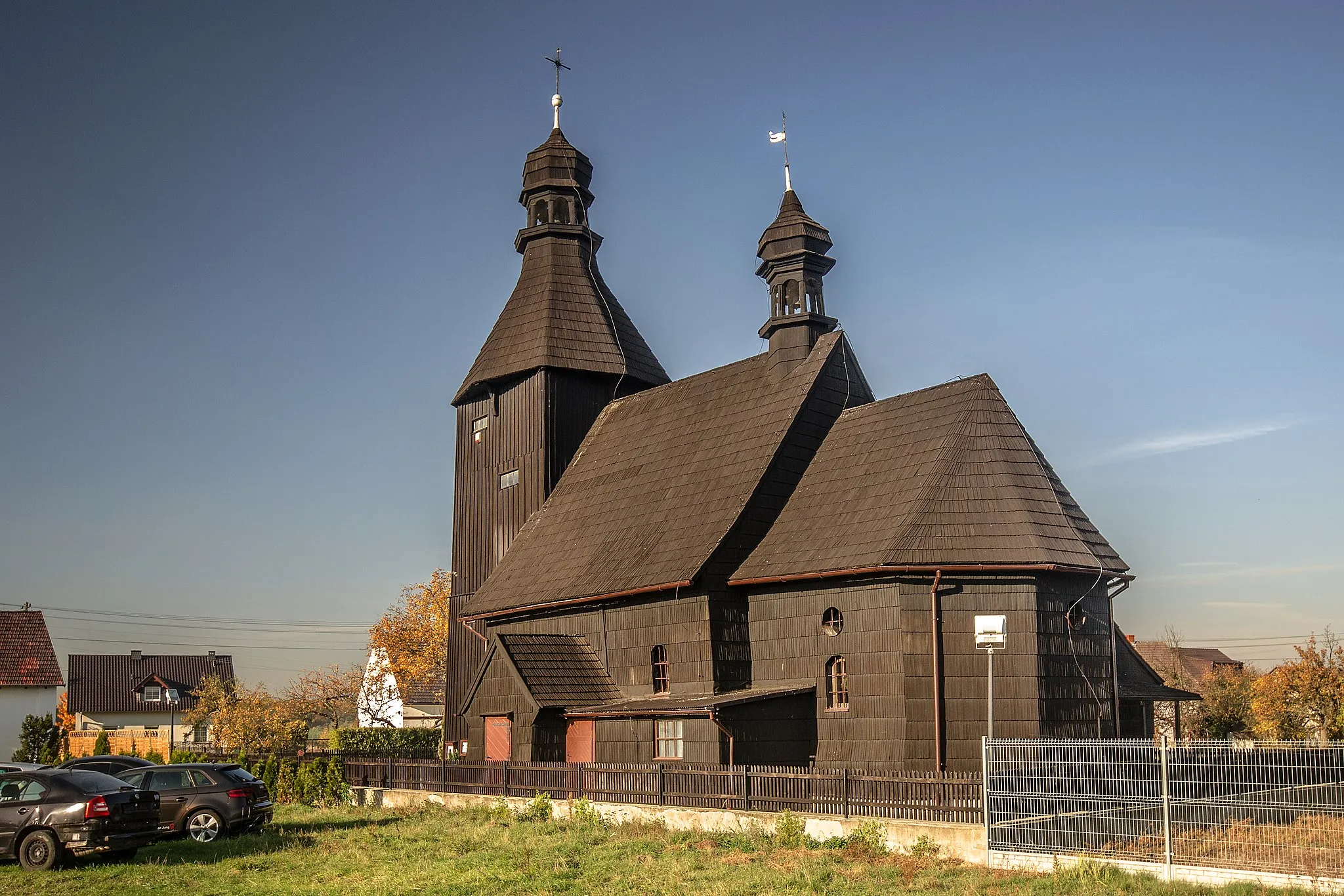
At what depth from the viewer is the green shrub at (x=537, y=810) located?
2372 centimetres

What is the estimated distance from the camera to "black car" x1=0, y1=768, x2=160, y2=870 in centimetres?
1750

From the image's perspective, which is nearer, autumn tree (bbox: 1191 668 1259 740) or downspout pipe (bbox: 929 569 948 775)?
downspout pipe (bbox: 929 569 948 775)

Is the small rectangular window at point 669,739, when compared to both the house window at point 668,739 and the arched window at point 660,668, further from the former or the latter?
the arched window at point 660,668

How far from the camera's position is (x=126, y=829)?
704 inches

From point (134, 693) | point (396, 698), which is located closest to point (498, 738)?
point (396, 698)

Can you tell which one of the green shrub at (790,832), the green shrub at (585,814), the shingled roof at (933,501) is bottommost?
the green shrub at (585,814)

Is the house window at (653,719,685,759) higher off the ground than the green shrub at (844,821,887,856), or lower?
higher

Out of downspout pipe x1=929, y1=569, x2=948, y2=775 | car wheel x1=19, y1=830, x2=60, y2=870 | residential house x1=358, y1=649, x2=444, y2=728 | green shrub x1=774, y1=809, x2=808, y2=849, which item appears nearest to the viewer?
car wheel x1=19, y1=830, x2=60, y2=870

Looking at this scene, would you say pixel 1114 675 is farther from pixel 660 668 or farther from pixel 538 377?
pixel 538 377

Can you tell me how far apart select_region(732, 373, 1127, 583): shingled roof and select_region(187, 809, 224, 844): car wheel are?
10.8 meters

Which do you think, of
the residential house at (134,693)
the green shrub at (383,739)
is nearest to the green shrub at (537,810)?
the green shrub at (383,739)

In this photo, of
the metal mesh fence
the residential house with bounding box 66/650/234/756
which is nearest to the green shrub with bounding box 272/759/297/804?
the metal mesh fence

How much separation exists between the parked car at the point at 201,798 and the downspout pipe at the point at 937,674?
39.6 feet

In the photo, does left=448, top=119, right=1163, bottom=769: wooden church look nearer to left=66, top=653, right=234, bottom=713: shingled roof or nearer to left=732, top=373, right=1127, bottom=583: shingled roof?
left=732, top=373, right=1127, bottom=583: shingled roof
